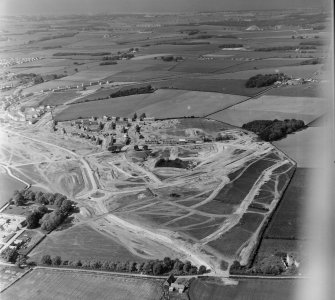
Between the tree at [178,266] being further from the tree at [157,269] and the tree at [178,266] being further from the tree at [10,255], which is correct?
the tree at [10,255]

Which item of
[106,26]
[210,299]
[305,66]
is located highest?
[106,26]

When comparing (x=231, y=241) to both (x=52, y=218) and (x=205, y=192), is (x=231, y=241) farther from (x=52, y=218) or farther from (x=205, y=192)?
(x=52, y=218)

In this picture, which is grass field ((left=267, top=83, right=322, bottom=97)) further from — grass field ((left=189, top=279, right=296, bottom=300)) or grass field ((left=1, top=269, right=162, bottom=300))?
grass field ((left=1, top=269, right=162, bottom=300))

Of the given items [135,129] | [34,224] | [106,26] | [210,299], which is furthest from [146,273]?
[106,26]

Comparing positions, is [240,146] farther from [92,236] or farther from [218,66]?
[218,66]

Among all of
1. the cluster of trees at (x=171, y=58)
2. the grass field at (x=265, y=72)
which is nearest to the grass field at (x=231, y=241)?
the grass field at (x=265, y=72)

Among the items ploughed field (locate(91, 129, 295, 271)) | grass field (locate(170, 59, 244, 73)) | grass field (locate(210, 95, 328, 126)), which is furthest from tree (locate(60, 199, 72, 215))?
grass field (locate(170, 59, 244, 73))

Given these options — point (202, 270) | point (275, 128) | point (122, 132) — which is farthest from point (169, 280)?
point (122, 132)
